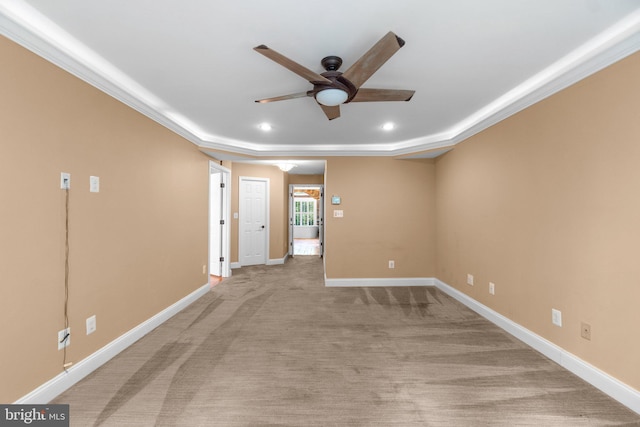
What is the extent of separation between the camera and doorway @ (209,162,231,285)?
5125 millimetres

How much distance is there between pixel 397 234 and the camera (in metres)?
4.59

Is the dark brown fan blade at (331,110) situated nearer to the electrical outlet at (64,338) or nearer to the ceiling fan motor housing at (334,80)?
the ceiling fan motor housing at (334,80)

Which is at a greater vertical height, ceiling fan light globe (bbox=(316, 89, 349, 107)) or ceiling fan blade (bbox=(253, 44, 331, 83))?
ceiling fan blade (bbox=(253, 44, 331, 83))

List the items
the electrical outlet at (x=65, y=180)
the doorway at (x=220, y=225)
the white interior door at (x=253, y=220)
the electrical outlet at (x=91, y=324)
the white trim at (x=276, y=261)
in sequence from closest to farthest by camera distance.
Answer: the electrical outlet at (x=65, y=180) → the electrical outlet at (x=91, y=324) → the doorway at (x=220, y=225) → the white interior door at (x=253, y=220) → the white trim at (x=276, y=261)

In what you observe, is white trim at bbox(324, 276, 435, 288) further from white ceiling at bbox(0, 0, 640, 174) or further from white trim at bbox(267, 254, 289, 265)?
white ceiling at bbox(0, 0, 640, 174)

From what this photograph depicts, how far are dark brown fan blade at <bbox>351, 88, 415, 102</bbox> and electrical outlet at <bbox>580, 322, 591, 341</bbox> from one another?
2.24 m

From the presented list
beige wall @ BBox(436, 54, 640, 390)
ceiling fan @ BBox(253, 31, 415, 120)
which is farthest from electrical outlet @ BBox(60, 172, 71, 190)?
beige wall @ BBox(436, 54, 640, 390)

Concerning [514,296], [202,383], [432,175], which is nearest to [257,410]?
[202,383]

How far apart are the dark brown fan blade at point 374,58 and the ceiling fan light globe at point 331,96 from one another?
12cm

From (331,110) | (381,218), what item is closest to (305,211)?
(381,218)

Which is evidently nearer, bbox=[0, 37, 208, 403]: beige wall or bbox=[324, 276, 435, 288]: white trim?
bbox=[0, 37, 208, 403]: beige wall

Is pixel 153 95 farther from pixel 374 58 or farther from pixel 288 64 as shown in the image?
pixel 374 58

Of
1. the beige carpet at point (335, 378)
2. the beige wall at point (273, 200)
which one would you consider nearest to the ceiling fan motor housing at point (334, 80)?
the beige carpet at point (335, 378)

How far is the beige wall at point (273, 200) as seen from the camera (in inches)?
229
